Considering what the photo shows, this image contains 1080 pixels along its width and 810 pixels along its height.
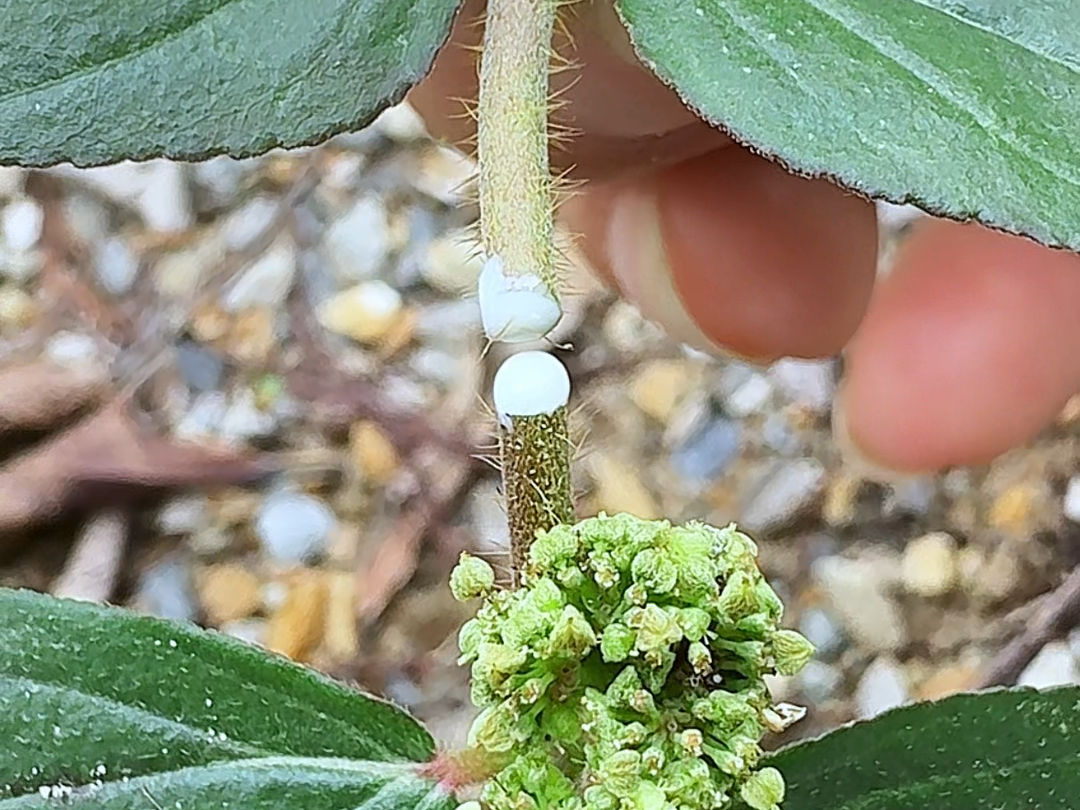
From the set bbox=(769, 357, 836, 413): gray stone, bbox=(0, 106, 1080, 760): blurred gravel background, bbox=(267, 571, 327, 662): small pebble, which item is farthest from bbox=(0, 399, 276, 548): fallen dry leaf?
bbox=(769, 357, 836, 413): gray stone

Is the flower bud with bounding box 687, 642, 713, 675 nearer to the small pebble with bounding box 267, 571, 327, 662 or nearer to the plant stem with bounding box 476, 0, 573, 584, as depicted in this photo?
the plant stem with bounding box 476, 0, 573, 584

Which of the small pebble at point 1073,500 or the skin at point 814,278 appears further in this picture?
the small pebble at point 1073,500

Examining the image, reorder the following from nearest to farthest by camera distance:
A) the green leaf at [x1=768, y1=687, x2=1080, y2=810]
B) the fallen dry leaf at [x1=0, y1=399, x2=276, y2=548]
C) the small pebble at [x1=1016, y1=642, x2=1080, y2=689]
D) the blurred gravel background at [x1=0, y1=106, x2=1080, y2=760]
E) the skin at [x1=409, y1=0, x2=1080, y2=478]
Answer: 1. the green leaf at [x1=768, y1=687, x2=1080, y2=810]
2. the skin at [x1=409, y1=0, x2=1080, y2=478]
3. the small pebble at [x1=1016, y1=642, x2=1080, y2=689]
4. the blurred gravel background at [x1=0, y1=106, x2=1080, y2=760]
5. the fallen dry leaf at [x1=0, y1=399, x2=276, y2=548]

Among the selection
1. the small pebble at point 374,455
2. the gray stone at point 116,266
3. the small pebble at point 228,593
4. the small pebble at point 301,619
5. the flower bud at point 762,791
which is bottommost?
the small pebble at point 228,593

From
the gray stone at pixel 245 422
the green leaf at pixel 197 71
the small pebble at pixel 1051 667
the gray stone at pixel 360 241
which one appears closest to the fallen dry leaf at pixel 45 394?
the gray stone at pixel 245 422

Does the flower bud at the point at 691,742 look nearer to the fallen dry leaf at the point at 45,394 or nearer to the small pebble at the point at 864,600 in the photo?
the small pebble at the point at 864,600

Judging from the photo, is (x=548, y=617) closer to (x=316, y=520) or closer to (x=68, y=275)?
(x=316, y=520)

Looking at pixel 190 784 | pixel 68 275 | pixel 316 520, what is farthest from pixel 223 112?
pixel 68 275
